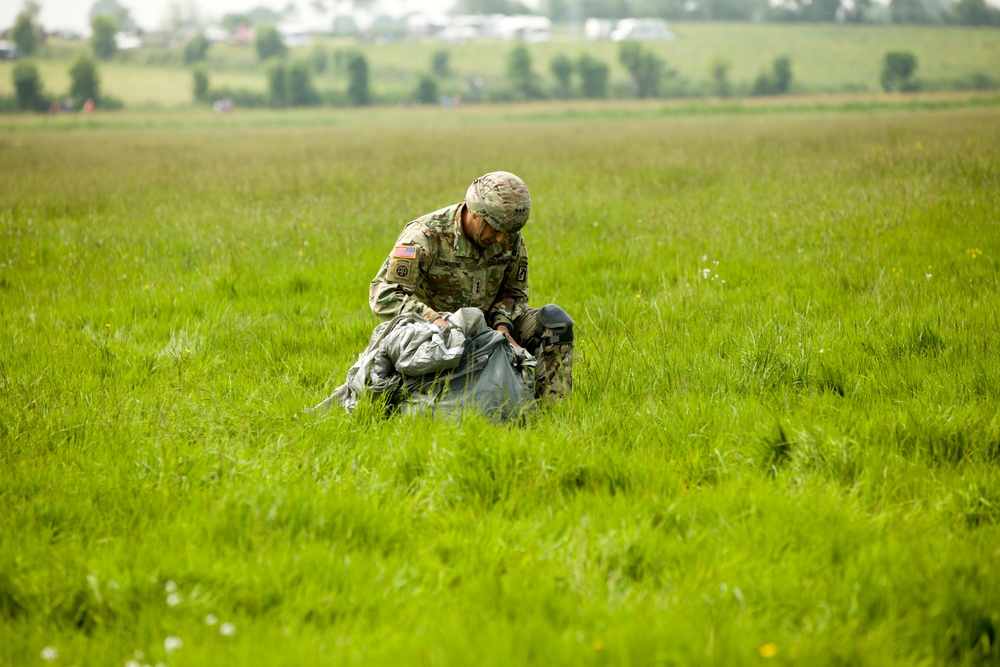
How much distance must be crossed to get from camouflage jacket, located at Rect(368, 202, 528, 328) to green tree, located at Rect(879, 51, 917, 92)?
82.6 m

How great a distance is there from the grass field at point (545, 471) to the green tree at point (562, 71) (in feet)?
273

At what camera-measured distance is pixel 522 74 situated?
87000mm

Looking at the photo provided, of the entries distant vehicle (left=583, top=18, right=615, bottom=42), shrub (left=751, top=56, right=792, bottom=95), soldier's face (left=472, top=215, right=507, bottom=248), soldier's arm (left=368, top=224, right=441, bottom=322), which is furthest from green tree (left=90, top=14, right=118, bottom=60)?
soldier's face (left=472, top=215, right=507, bottom=248)

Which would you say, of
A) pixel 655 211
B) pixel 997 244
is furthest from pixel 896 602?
pixel 655 211

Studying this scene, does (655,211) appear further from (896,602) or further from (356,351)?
(896,602)

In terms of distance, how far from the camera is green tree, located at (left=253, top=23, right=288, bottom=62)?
4082 inches

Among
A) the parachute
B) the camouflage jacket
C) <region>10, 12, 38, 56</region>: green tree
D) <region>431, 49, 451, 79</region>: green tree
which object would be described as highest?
<region>10, 12, 38, 56</region>: green tree

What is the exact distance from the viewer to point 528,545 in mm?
3041

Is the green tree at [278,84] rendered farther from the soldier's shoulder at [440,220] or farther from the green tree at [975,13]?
the green tree at [975,13]

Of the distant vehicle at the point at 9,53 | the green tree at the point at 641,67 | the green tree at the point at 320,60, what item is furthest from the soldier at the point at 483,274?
the distant vehicle at the point at 9,53

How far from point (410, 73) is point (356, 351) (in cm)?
10282

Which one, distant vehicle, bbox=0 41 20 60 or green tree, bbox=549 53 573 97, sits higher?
distant vehicle, bbox=0 41 20 60

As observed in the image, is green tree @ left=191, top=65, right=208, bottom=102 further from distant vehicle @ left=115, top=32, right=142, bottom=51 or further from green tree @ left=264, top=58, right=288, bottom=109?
distant vehicle @ left=115, top=32, right=142, bottom=51

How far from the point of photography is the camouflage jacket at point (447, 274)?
4.50 meters
